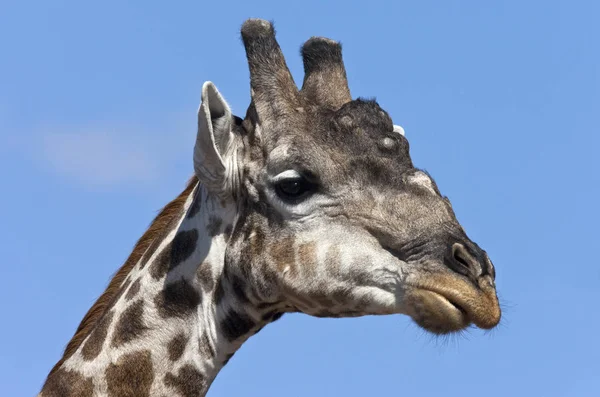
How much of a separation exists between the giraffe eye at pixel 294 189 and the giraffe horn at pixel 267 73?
29.5 inches

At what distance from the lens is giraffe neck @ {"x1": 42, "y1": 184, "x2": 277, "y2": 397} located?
33.2 feet

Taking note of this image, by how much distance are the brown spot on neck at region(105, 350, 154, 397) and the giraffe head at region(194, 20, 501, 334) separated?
3.19ft

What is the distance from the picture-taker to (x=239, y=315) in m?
10.3

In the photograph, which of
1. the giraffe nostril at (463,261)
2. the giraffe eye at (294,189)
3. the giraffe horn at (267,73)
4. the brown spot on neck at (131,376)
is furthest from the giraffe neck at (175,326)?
the giraffe nostril at (463,261)

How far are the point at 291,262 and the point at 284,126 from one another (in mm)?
1272

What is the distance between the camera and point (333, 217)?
32.9ft

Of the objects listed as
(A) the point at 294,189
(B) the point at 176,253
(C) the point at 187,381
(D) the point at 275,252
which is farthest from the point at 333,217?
(C) the point at 187,381

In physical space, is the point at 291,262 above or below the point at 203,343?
above

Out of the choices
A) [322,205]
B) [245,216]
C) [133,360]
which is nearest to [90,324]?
[133,360]

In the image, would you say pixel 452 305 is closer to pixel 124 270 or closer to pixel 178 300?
pixel 178 300

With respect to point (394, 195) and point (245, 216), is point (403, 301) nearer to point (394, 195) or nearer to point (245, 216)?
point (394, 195)

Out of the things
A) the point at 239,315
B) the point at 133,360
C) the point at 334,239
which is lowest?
the point at 133,360

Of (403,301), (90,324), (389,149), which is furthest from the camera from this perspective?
(90,324)

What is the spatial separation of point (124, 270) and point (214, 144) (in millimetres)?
1751
